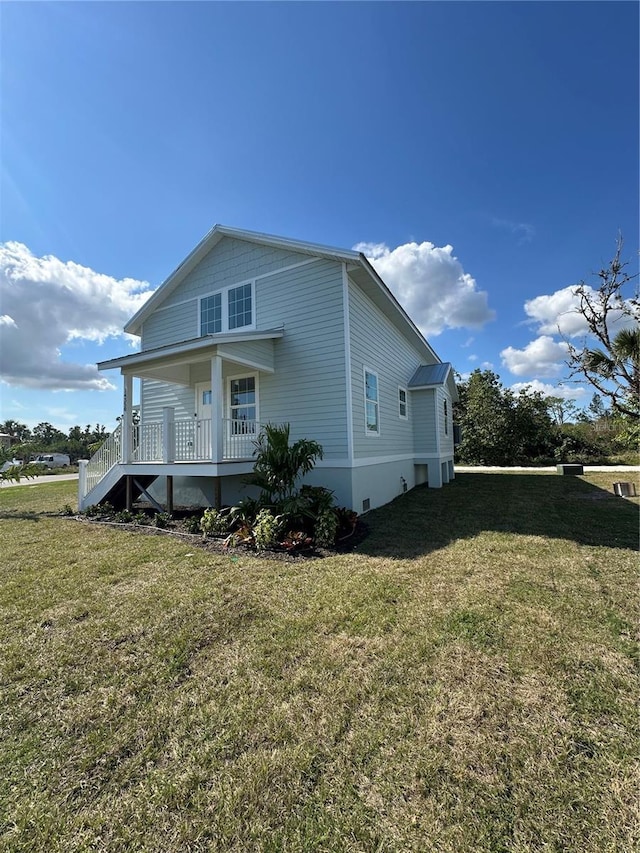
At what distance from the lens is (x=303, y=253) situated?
873 cm

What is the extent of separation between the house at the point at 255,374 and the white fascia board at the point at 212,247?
0.11ft

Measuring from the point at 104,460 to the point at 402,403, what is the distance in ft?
29.8

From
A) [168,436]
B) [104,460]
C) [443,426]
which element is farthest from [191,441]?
[443,426]

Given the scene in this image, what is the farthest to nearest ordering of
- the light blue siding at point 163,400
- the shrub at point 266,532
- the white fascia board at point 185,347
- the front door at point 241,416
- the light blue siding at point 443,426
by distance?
1. the light blue siding at point 443,426
2. the light blue siding at point 163,400
3. the front door at point 241,416
4. the white fascia board at point 185,347
5. the shrub at point 266,532

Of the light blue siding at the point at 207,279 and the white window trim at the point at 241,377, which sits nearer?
the white window trim at the point at 241,377

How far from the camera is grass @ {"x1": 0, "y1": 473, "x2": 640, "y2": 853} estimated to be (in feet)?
5.62

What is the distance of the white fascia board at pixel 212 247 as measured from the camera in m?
8.15

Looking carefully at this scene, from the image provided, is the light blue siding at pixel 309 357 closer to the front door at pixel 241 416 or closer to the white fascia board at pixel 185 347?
the front door at pixel 241 416

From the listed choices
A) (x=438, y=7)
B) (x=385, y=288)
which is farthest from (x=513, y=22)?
(x=385, y=288)

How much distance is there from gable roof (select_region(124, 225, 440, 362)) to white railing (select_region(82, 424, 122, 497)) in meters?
4.15

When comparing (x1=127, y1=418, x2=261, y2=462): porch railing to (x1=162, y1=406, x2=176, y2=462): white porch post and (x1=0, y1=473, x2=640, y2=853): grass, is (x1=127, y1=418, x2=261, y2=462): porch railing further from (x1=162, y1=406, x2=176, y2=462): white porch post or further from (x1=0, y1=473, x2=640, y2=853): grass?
(x1=0, y1=473, x2=640, y2=853): grass

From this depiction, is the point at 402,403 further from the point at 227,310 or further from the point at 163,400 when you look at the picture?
the point at 163,400

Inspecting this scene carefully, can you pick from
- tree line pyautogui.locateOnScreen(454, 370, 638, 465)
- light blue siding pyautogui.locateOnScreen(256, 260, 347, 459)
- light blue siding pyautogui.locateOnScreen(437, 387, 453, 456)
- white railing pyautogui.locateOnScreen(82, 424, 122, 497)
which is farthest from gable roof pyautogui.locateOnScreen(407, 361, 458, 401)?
tree line pyautogui.locateOnScreen(454, 370, 638, 465)

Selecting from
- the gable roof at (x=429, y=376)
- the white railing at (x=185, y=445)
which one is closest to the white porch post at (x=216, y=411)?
the white railing at (x=185, y=445)
